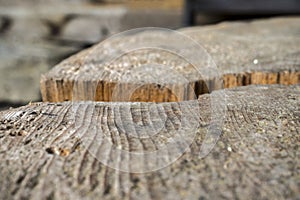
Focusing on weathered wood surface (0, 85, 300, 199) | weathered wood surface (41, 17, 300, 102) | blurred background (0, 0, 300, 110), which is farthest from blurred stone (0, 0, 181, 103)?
weathered wood surface (0, 85, 300, 199)

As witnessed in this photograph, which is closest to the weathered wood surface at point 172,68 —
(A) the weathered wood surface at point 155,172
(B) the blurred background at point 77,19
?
(A) the weathered wood surface at point 155,172

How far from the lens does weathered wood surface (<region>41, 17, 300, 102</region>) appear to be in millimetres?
839

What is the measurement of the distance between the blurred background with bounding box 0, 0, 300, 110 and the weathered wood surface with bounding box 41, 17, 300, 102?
2.01 meters

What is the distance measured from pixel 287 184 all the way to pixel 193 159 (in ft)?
0.40

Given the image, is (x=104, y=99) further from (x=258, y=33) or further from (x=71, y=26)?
(x=71, y=26)

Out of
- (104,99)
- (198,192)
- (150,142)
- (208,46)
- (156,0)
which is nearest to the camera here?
(198,192)

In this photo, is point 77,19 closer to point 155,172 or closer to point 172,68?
point 172,68

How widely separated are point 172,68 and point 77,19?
8.75ft

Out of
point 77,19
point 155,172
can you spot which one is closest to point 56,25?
point 77,19

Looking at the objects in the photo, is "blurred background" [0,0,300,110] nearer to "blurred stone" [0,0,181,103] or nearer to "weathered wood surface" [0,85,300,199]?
"blurred stone" [0,0,181,103]

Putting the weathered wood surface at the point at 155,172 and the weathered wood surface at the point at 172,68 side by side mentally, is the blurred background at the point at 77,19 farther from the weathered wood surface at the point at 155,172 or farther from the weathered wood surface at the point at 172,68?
the weathered wood surface at the point at 155,172

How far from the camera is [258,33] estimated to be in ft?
4.77

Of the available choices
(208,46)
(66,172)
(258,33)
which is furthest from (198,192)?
(258,33)

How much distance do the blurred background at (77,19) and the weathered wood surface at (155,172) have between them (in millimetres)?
2414
